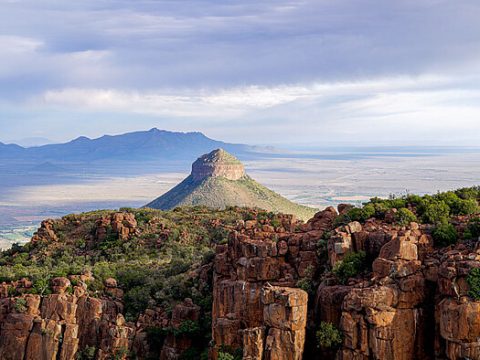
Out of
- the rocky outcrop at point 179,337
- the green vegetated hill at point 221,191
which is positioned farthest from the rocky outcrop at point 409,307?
the green vegetated hill at point 221,191

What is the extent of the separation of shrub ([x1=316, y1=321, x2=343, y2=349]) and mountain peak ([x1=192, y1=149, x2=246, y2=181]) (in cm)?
12070

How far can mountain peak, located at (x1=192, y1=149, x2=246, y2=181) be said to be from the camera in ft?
491

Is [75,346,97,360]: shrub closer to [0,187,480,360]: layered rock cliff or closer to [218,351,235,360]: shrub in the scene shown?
[0,187,480,360]: layered rock cliff

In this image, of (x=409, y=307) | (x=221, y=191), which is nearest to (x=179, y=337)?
(x=409, y=307)

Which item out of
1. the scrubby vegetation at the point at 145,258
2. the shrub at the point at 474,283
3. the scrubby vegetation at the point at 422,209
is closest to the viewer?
the shrub at the point at 474,283

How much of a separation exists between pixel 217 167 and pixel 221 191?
9327mm

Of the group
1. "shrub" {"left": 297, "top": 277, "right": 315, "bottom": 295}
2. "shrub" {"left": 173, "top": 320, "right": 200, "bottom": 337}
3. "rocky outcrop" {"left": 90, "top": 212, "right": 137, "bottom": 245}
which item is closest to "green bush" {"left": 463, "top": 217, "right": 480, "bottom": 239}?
"shrub" {"left": 297, "top": 277, "right": 315, "bottom": 295}

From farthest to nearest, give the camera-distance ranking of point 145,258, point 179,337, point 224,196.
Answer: point 224,196 < point 145,258 < point 179,337

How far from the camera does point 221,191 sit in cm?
14225

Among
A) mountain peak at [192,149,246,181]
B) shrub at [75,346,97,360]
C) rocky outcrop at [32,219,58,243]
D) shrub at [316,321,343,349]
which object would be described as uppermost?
mountain peak at [192,149,246,181]

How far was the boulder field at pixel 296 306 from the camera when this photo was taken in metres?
27.3

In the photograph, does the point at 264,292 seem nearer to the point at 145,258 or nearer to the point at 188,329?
the point at 188,329

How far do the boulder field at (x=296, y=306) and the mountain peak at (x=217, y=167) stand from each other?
105769 millimetres

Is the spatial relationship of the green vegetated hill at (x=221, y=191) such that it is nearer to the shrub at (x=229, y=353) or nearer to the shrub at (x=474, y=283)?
the shrub at (x=229, y=353)
